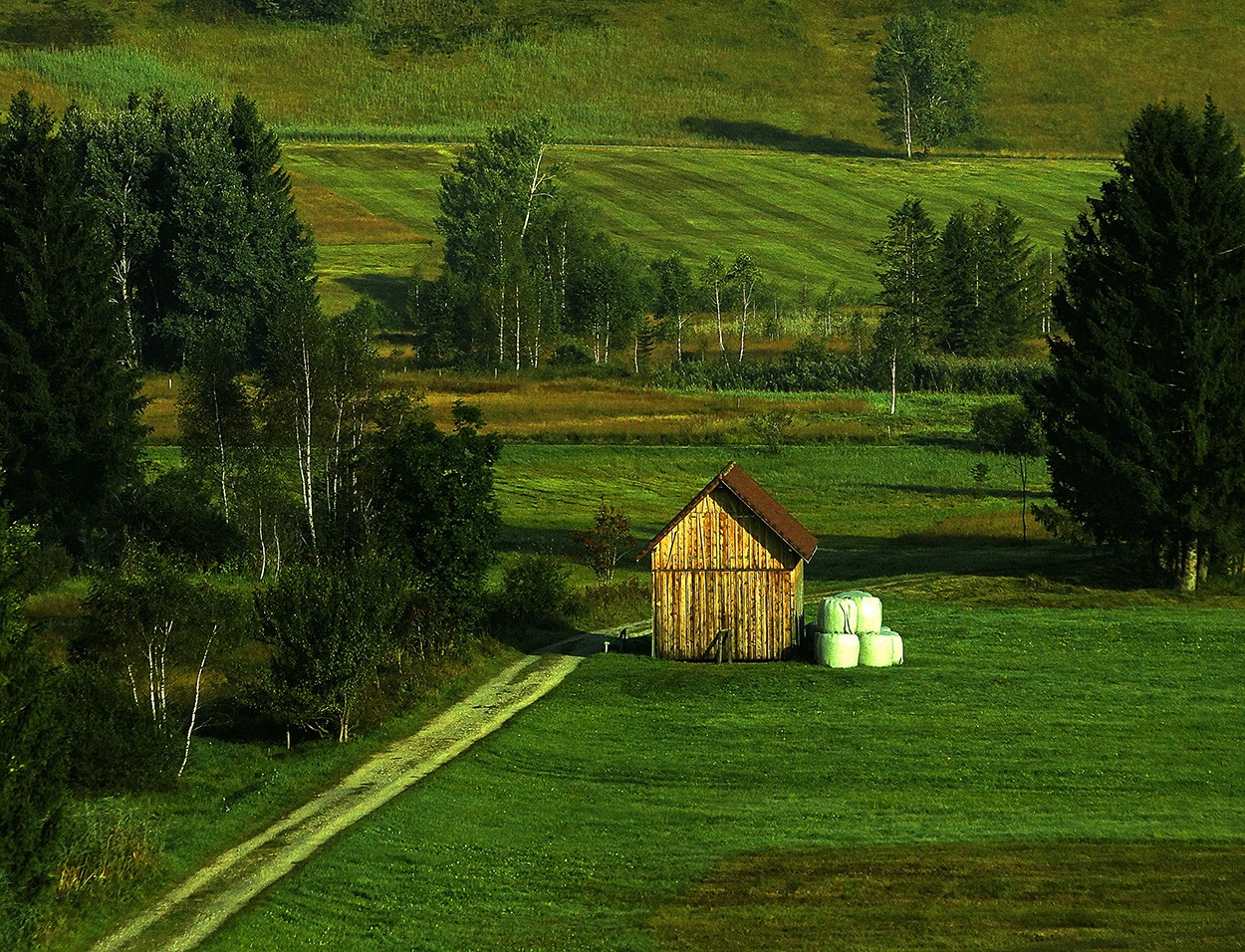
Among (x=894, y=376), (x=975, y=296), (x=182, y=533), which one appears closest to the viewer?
(x=182, y=533)

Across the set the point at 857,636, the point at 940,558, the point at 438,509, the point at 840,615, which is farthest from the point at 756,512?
the point at 940,558

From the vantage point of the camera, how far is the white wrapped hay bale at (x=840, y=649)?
183 feet

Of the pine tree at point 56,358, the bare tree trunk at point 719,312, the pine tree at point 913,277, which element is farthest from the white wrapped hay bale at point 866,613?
the bare tree trunk at point 719,312

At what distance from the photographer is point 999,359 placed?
478 feet

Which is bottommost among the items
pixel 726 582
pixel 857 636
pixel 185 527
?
pixel 857 636

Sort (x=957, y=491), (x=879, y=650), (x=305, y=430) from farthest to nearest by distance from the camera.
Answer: (x=957, y=491), (x=305, y=430), (x=879, y=650)

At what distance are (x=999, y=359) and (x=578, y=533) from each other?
8183 centimetres

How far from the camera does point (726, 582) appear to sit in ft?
190

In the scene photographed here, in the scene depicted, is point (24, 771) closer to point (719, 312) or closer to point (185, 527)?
point (185, 527)

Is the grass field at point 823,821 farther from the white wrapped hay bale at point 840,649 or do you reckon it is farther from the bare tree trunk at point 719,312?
the bare tree trunk at point 719,312

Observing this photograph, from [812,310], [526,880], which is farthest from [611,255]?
[526,880]

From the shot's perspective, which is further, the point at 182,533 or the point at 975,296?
the point at 975,296

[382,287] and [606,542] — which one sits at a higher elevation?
[382,287]

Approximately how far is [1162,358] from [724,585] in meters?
24.6
